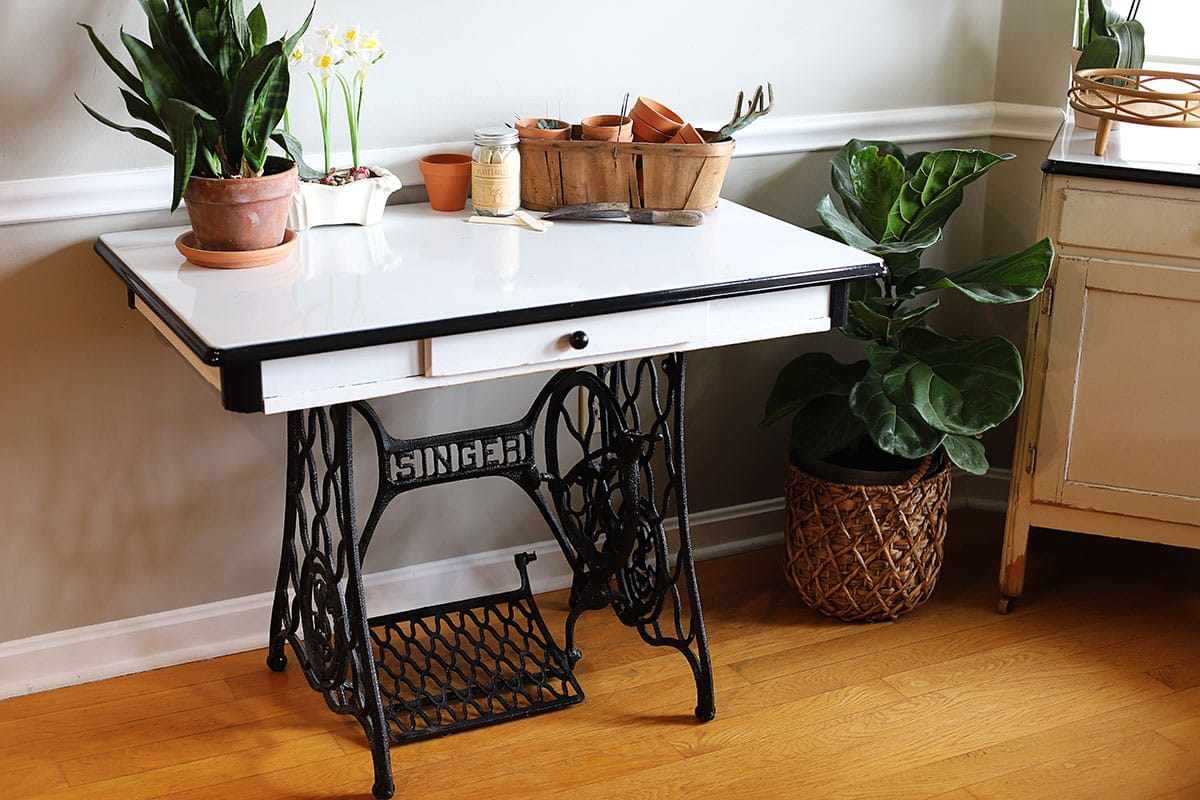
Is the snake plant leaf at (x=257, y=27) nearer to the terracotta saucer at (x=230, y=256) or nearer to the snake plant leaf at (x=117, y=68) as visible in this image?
the snake plant leaf at (x=117, y=68)

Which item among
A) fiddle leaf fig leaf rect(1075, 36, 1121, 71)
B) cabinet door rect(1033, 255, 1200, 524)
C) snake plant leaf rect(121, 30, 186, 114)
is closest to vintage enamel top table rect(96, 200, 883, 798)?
snake plant leaf rect(121, 30, 186, 114)

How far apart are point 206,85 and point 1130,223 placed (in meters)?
1.59

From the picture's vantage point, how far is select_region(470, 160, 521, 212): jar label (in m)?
2.23

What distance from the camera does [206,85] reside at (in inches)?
76.0

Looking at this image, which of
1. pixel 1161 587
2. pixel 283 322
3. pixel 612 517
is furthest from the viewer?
pixel 1161 587

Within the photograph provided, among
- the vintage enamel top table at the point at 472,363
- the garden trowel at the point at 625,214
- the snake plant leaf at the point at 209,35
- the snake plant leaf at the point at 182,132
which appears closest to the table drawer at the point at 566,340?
the vintage enamel top table at the point at 472,363

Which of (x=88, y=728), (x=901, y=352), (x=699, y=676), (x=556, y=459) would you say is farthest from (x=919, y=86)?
(x=88, y=728)

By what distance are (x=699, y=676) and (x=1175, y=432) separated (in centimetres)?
101

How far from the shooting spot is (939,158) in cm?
245

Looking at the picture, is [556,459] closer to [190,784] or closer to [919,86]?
[190,784]

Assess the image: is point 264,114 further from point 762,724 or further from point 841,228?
point 762,724

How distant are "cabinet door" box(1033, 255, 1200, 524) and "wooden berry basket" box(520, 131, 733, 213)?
71 centimetres

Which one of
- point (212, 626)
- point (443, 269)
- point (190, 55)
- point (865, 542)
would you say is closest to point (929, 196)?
point (865, 542)

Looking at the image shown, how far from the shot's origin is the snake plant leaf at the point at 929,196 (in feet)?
7.98
